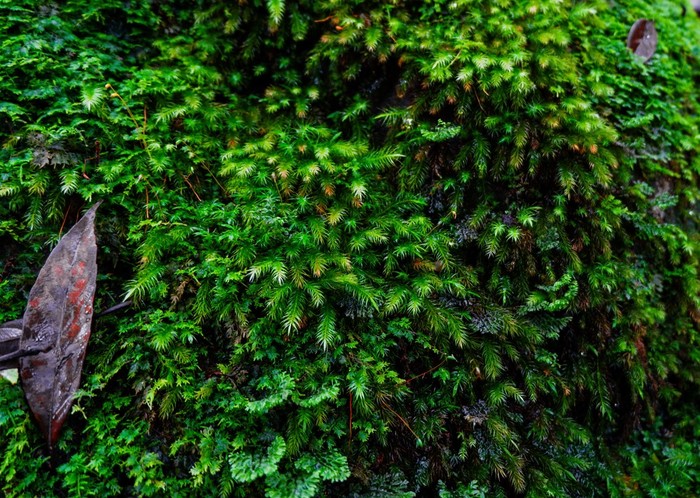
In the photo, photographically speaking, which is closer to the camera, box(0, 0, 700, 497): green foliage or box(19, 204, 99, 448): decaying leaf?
box(19, 204, 99, 448): decaying leaf

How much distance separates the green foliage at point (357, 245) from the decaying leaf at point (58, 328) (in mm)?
86

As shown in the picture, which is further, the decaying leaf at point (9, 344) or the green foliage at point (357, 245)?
the green foliage at point (357, 245)

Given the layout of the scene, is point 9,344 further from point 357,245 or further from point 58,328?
point 357,245

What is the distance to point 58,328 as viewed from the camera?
1969 millimetres

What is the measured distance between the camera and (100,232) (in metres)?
2.24

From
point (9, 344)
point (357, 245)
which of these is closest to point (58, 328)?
point (9, 344)

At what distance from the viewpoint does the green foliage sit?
1989 millimetres

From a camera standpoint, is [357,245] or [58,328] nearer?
[58,328]

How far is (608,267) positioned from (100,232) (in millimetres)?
3094

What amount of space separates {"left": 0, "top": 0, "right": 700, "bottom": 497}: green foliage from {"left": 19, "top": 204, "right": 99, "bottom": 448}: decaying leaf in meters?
0.09

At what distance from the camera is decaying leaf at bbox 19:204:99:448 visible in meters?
1.87

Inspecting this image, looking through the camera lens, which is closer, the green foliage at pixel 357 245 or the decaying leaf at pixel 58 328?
the decaying leaf at pixel 58 328

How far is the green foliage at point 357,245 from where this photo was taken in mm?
1989

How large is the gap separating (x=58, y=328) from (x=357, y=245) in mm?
1568
